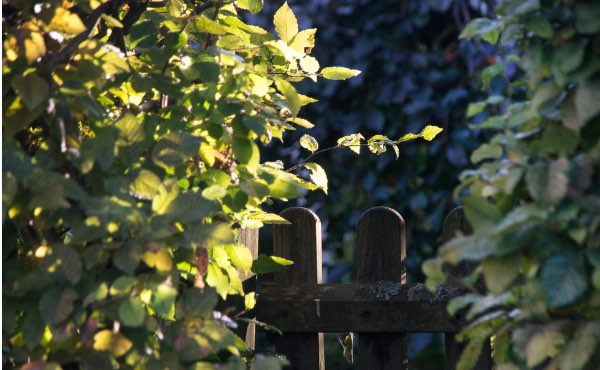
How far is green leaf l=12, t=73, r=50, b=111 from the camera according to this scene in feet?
3.77

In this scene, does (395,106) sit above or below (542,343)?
above

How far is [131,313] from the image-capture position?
1094 mm

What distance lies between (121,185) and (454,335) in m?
1.03

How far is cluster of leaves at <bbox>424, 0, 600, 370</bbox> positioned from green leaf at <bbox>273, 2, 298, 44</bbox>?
42 centimetres

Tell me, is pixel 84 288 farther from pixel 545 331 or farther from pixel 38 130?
pixel 545 331

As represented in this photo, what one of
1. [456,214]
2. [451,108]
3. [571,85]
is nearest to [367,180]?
[451,108]

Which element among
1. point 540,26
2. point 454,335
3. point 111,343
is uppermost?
point 540,26

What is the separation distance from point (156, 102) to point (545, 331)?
2.59ft

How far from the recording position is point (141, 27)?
54.4 inches

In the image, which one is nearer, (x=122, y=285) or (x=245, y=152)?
(x=122, y=285)

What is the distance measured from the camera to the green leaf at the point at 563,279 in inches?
38.8

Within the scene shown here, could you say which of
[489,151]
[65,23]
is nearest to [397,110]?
[489,151]

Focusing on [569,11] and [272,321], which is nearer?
[569,11]

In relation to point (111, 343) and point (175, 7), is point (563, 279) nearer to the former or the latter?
point (111, 343)
